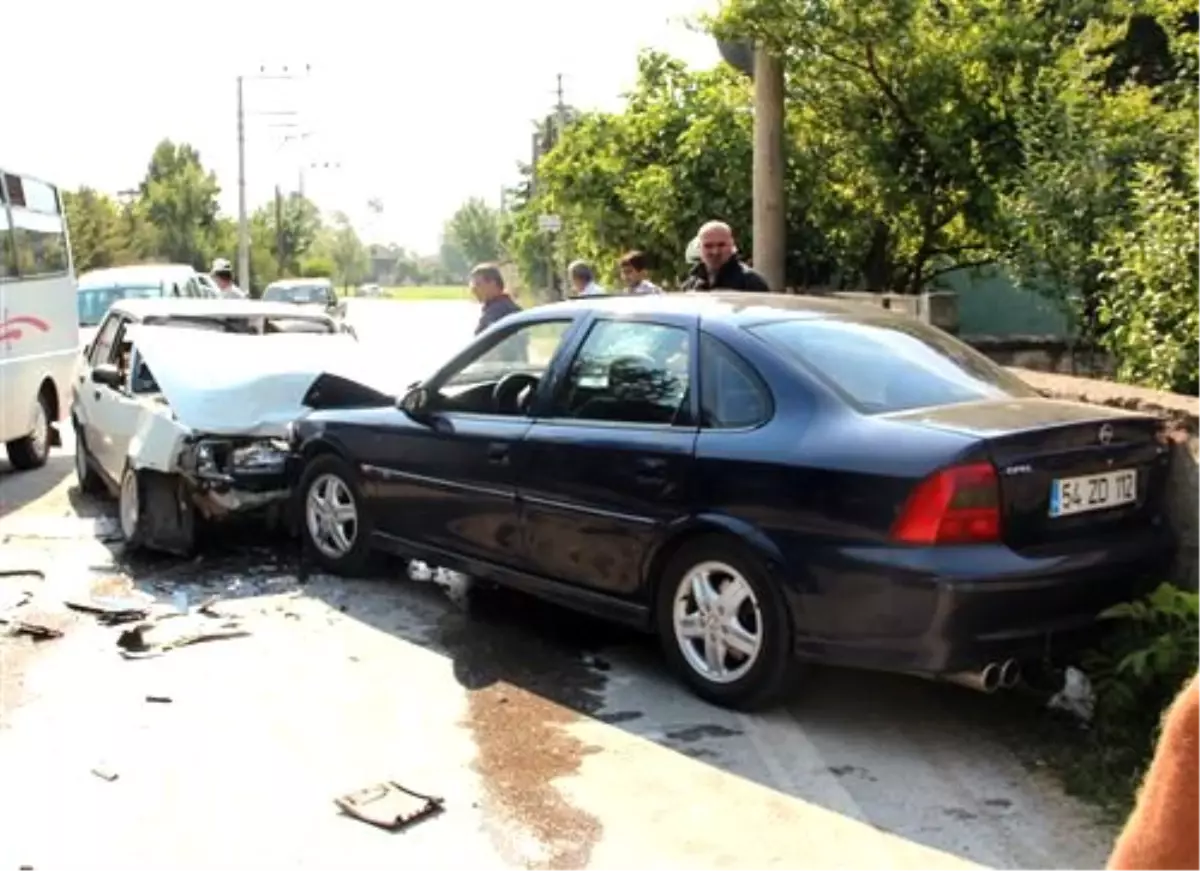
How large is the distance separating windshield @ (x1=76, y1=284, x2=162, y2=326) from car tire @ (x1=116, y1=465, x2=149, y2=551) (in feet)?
37.5

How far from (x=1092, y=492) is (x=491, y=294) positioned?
5.29m

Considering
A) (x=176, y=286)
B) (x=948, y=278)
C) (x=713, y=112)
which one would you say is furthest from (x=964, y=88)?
(x=176, y=286)

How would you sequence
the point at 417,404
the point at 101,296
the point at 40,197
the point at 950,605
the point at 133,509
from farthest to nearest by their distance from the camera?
the point at 101,296
the point at 40,197
the point at 133,509
the point at 417,404
the point at 950,605

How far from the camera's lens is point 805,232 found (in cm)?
1353

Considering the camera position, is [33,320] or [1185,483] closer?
[1185,483]

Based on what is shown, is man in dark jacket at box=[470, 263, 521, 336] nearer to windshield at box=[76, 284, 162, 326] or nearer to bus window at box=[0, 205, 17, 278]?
bus window at box=[0, 205, 17, 278]

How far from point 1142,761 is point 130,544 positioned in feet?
19.3

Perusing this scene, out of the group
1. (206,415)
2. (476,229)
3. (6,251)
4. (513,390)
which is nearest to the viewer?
(513,390)

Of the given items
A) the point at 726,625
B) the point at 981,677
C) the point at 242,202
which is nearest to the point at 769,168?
the point at 726,625

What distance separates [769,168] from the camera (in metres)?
12.1

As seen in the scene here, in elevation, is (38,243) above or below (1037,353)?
above

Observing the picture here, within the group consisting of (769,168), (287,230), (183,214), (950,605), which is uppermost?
(287,230)

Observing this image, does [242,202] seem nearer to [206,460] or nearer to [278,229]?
[278,229]

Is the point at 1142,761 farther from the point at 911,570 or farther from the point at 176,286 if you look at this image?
the point at 176,286
